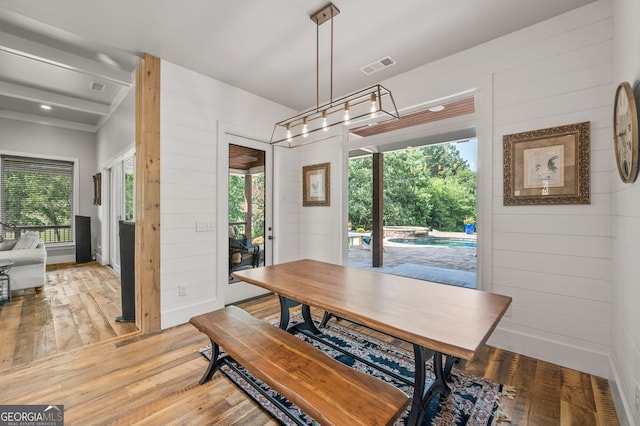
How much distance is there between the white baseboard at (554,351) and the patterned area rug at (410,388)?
66 cm

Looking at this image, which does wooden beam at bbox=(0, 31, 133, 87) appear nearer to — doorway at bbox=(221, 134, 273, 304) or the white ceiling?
the white ceiling

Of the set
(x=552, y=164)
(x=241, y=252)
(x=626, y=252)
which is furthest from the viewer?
(x=241, y=252)

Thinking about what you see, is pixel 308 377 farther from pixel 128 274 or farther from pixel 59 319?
pixel 59 319

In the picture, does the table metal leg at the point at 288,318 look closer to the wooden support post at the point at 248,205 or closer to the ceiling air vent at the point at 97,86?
the wooden support post at the point at 248,205

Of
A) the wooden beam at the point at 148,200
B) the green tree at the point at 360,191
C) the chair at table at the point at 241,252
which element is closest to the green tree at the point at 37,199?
the wooden beam at the point at 148,200

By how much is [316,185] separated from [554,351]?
10.6ft

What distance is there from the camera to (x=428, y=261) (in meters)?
5.91

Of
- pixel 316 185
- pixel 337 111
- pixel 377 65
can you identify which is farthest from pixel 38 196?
pixel 377 65

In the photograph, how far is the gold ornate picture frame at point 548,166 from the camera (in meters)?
2.16

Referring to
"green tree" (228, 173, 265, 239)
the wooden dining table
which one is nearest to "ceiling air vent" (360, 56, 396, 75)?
"green tree" (228, 173, 265, 239)

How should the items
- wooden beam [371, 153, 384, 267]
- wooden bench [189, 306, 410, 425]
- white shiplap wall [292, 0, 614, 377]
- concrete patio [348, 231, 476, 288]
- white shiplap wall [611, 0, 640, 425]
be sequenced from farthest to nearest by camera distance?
wooden beam [371, 153, 384, 267], concrete patio [348, 231, 476, 288], white shiplap wall [292, 0, 614, 377], white shiplap wall [611, 0, 640, 425], wooden bench [189, 306, 410, 425]

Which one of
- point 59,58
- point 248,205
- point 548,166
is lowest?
point 248,205

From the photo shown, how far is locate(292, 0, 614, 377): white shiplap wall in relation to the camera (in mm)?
2113

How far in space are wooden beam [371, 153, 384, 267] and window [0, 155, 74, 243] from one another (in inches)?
265
